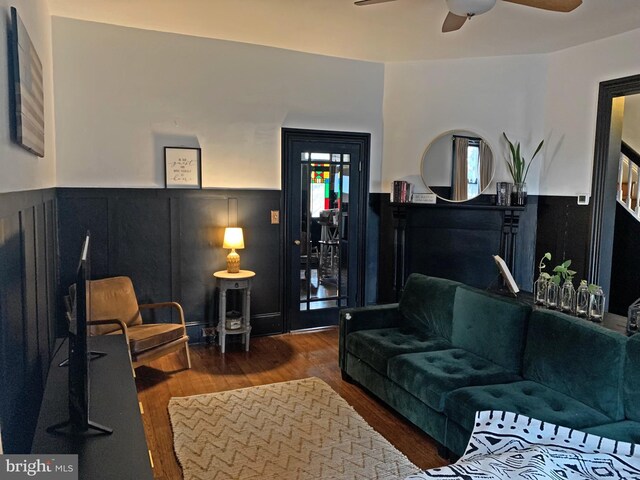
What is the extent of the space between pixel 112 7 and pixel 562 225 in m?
4.64

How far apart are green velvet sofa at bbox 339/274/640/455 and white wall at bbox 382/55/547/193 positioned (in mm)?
2025

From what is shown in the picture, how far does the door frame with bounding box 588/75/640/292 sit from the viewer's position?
4441 mm

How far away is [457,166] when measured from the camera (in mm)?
5383

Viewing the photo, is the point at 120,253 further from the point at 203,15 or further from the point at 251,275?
the point at 203,15

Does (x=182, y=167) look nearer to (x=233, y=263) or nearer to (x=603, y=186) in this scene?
(x=233, y=263)

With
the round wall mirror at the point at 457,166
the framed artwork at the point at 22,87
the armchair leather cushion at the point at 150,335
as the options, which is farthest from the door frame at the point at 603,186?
the framed artwork at the point at 22,87

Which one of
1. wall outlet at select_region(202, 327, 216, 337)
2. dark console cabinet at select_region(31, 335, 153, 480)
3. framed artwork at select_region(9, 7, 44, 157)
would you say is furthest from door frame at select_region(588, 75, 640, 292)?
framed artwork at select_region(9, 7, 44, 157)

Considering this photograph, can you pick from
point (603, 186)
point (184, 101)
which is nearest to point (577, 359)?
point (603, 186)

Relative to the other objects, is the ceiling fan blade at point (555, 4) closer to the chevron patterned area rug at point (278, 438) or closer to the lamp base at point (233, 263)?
the chevron patterned area rug at point (278, 438)

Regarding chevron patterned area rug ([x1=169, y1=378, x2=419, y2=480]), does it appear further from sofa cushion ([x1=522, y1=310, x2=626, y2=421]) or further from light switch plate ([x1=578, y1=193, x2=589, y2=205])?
light switch plate ([x1=578, y1=193, x2=589, y2=205])

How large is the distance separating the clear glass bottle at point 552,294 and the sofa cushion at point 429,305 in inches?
25.8

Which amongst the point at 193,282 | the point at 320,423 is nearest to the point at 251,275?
the point at 193,282

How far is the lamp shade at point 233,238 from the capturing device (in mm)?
4613

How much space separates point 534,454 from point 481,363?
1329 millimetres
